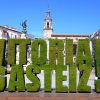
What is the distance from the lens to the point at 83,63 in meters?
14.5

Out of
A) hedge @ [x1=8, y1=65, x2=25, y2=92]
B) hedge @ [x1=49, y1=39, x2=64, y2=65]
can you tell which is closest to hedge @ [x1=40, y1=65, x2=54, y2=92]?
hedge @ [x1=49, y1=39, x2=64, y2=65]

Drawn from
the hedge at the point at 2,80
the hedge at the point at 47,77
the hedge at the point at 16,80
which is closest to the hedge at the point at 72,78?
the hedge at the point at 47,77

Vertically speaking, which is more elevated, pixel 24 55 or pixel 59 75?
pixel 24 55

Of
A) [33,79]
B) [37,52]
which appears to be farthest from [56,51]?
[33,79]

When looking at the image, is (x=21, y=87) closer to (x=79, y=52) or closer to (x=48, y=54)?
(x=48, y=54)

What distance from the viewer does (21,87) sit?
46.3ft

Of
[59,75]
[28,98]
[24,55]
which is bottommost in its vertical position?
[28,98]

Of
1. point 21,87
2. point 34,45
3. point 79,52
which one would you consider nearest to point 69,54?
point 79,52

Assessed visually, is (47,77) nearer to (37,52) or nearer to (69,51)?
(37,52)

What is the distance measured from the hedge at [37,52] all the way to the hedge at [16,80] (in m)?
0.77

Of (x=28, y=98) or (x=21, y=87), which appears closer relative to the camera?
(x=28, y=98)

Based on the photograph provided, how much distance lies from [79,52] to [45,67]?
1.70 m

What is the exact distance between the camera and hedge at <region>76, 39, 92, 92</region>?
46.2ft

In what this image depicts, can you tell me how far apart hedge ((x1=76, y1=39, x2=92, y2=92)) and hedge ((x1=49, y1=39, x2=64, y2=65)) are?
0.77m
